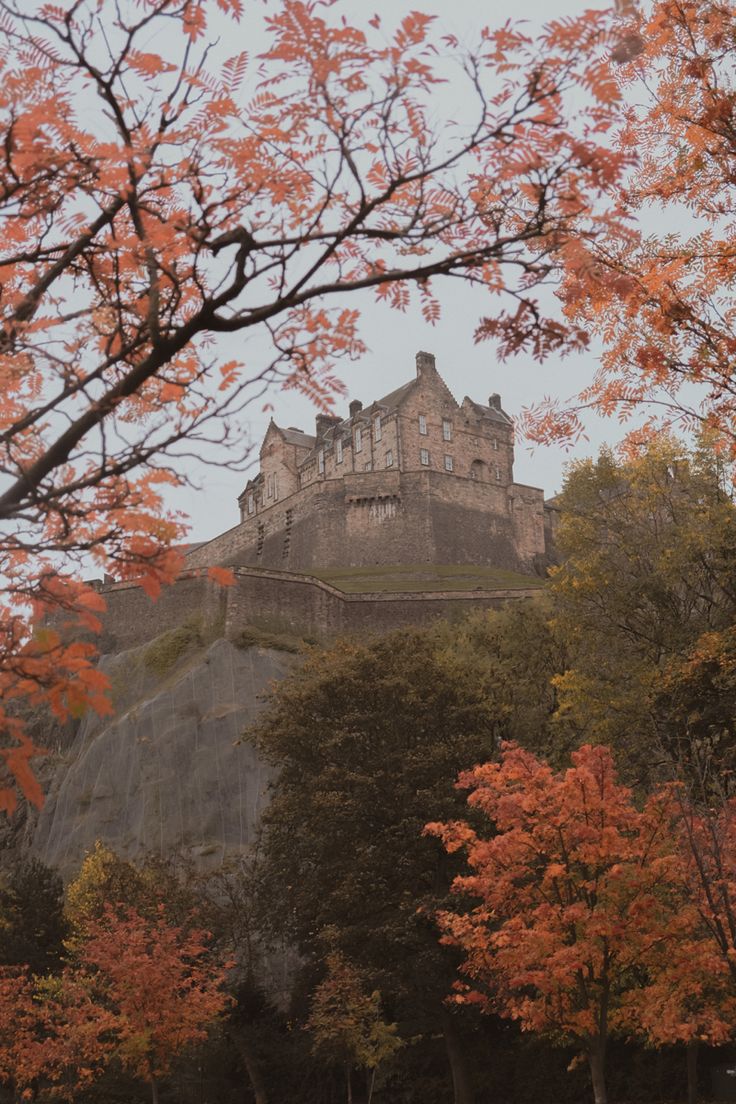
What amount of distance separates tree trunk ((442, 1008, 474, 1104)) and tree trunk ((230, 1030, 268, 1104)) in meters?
6.22

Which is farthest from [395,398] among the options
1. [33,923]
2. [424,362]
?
[33,923]

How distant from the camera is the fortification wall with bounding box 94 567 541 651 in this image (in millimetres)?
59281

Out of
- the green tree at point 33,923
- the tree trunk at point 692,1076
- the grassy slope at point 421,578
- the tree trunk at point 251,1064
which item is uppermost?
the grassy slope at point 421,578

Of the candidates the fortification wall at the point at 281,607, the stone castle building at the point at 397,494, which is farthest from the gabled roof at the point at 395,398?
the fortification wall at the point at 281,607

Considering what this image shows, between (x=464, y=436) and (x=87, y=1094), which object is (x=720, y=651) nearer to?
(x=87, y=1094)

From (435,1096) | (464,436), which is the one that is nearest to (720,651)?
(435,1096)

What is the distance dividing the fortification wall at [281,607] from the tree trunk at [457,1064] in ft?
103

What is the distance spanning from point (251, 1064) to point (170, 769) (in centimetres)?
1871

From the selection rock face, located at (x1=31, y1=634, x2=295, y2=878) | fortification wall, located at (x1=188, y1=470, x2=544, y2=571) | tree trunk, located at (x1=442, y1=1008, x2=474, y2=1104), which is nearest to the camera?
tree trunk, located at (x1=442, y1=1008, x2=474, y2=1104)

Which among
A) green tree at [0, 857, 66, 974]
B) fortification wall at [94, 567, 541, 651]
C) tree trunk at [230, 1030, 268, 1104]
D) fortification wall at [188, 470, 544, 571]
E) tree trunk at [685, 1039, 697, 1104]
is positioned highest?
fortification wall at [188, 470, 544, 571]

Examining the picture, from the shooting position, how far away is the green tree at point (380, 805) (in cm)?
2862

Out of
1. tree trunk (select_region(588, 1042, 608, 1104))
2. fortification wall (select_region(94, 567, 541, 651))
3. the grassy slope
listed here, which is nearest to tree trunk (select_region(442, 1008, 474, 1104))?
tree trunk (select_region(588, 1042, 608, 1104))

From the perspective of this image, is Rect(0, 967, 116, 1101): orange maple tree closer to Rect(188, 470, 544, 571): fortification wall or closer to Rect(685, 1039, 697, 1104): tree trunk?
Rect(685, 1039, 697, 1104): tree trunk

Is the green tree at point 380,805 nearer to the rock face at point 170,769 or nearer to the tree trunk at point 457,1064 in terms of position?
the tree trunk at point 457,1064
